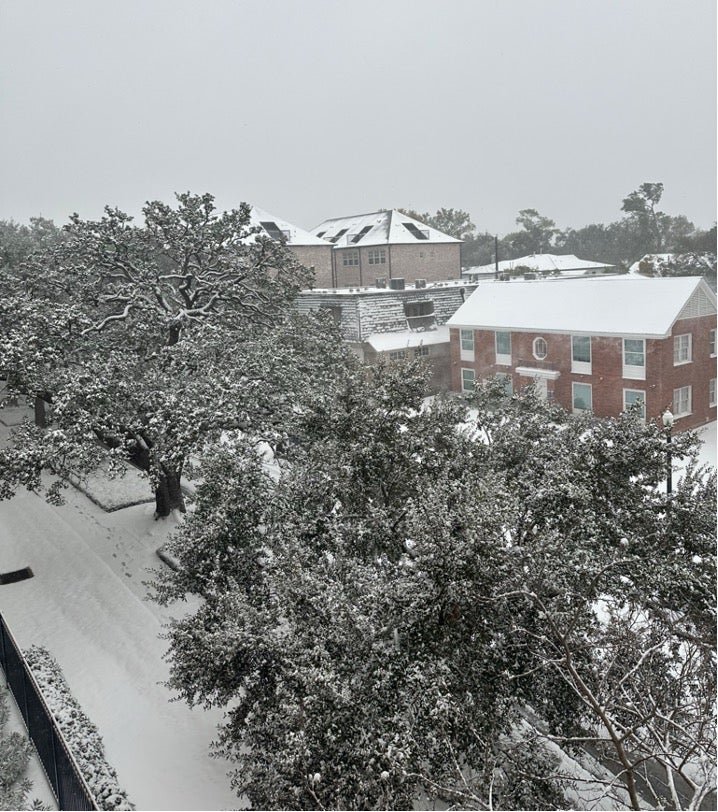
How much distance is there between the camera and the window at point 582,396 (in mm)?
18062

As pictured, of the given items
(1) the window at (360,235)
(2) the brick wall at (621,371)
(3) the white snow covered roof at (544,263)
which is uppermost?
(1) the window at (360,235)

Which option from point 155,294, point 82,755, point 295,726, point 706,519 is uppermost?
point 155,294

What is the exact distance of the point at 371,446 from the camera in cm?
684

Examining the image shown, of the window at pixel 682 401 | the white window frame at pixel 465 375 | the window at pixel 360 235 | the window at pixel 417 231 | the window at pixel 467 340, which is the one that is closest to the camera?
the window at pixel 682 401

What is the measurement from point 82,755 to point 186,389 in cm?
468

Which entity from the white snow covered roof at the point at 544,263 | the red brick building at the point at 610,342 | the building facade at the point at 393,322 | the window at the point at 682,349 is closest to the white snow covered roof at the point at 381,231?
the white snow covered roof at the point at 544,263

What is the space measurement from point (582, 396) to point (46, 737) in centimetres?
1541

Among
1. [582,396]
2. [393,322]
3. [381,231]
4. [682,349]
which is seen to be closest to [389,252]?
[381,231]

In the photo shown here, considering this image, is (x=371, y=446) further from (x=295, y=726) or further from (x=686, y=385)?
(x=686, y=385)

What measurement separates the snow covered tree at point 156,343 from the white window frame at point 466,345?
323 inches

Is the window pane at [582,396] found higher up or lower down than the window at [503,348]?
lower down

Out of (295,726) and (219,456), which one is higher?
(219,456)

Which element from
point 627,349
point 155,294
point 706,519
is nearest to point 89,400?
point 155,294

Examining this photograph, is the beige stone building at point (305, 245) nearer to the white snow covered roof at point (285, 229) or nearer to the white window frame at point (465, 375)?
the white snow covered roof at point (285, 229)
